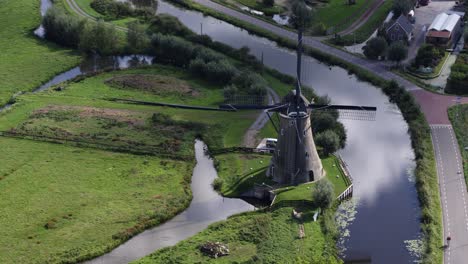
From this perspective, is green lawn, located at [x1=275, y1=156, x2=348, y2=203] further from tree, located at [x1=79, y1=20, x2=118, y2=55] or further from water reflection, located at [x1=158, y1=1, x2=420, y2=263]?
tree, located at [x1=79, y1=20, x2=118, y2=55]

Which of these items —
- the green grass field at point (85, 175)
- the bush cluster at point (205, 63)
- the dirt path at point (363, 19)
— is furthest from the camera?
the dirt path at point (363, 19)

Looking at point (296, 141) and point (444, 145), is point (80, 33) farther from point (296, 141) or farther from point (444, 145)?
point (444, 145)

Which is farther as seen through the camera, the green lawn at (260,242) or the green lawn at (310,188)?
the green lawn at (310,188)

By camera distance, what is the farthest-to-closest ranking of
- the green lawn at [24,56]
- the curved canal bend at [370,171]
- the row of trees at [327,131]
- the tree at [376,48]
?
the tree at [376,48] → the green lawn at [24,56] → the row of trees at [327,131] → the curved canal bend at [370,171]

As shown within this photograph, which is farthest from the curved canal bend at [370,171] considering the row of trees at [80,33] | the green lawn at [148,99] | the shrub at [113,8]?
the shrub at [113,8]

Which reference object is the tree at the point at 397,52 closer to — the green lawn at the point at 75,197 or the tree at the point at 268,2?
the tree at the point at 268,2

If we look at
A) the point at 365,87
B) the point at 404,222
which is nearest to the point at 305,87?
the point at 365,87
